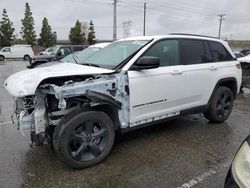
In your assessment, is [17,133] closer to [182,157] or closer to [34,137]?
[34,137]

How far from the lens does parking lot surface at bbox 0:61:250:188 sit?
3.33 metres

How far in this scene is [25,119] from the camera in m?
3.43

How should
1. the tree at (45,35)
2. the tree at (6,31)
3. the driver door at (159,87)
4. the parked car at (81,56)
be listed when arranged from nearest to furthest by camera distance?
the driver door at (159,87) → the parked car at (81,56) → the tree at (6,31) → the tree at (45,35)

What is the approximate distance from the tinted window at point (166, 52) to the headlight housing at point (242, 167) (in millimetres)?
2547

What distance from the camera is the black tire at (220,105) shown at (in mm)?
5395

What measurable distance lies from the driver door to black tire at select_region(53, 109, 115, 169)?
20.9 inches

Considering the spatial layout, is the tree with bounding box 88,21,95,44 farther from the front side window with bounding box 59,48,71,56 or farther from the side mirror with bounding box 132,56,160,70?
the side mirror with bounding box 132,56,160,70

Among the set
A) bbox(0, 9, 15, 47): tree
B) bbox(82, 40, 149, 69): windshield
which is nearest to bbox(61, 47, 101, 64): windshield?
bbox(82, 40, 149, 69): windshield

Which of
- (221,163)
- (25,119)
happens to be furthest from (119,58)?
(221,163)

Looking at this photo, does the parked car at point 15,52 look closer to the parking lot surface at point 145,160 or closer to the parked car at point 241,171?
the parking lot surface at point 145,160

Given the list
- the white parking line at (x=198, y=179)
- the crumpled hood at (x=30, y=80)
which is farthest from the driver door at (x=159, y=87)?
the white parking line at (x=198, y=179)

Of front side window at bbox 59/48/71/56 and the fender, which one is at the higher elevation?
front side window at bbox 59/48/71/56

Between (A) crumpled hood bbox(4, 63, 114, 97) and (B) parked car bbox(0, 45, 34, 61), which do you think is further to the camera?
(B) parked car bbox(0, 45, 34, 61)

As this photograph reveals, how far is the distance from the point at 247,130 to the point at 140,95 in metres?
2.73
